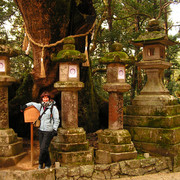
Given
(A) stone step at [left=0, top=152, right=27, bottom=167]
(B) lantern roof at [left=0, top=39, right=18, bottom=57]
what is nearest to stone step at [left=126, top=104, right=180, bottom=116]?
(A) stone step at [left=0, top=152, right=27, bottom=167]

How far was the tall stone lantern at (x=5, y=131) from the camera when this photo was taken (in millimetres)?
5234

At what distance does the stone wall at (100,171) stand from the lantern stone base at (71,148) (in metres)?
0.16

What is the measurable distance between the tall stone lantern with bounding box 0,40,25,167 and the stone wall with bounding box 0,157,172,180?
0.57m

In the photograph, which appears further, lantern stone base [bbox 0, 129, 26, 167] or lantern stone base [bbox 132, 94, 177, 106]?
lantern stone base [bbox 132, 94, 177, 106]

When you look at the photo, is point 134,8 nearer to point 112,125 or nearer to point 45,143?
point 112,125

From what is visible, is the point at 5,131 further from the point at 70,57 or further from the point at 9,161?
the point at 70,57

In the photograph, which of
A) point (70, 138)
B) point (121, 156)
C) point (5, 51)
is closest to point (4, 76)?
point (5, 51)

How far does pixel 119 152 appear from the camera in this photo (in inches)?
218

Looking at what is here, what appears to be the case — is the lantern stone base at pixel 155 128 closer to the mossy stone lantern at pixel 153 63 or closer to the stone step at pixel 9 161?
the mossy stone lantern at pixel 153 63

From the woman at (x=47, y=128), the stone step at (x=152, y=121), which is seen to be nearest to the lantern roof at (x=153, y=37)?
the stone step at (x=152, y=121)

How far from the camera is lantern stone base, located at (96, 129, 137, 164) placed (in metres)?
5.47

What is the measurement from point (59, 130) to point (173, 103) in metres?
3.30

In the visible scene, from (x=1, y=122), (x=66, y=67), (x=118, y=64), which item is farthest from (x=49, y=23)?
(x=1, y=122)

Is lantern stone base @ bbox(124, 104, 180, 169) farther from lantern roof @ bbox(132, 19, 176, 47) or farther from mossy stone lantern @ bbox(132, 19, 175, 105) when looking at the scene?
lantern roof @ bbox(132, 19, 176, 47)
